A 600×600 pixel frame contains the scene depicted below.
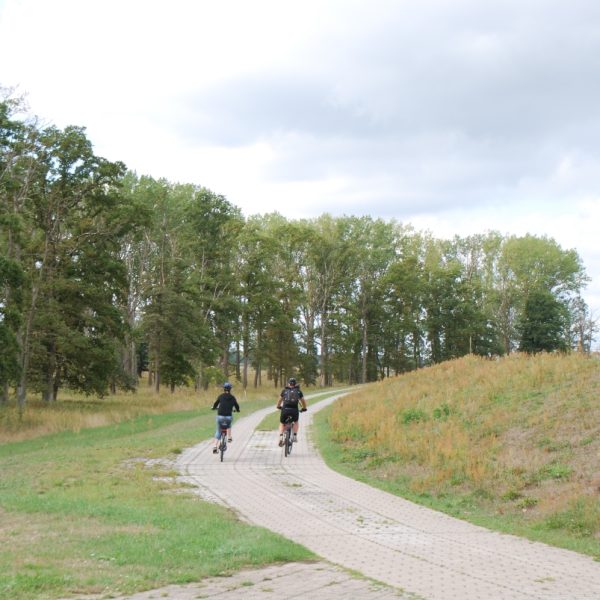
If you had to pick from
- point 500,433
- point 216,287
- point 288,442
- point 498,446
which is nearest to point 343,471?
point 288,442

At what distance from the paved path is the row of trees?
48.6 feet

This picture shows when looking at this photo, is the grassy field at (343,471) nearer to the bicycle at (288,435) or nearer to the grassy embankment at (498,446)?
the grassy embankment at (498,446)

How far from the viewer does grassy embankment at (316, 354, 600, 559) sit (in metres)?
11.1

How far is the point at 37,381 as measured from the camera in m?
37.1

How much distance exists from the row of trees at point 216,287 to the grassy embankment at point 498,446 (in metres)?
5.46

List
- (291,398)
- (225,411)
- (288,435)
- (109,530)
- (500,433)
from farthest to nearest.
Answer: (291,398) → (288,435) → (225,411) → (500,433) → (109,530)

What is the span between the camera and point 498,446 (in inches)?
599

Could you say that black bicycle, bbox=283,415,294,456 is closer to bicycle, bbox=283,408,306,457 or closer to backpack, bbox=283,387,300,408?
bicycle, bbox=283,408,306,457

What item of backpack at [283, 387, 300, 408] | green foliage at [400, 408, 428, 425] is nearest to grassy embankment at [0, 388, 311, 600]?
backpack at [283, 387, 300, 408]

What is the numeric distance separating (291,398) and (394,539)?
32.0 ft

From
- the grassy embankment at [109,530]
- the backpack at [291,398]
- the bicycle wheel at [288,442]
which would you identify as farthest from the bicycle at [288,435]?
the grassy embankment at [109,530]

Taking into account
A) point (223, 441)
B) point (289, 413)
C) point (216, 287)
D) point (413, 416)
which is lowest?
point (223, 441)

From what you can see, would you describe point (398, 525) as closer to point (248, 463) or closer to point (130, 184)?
point (248, 463)

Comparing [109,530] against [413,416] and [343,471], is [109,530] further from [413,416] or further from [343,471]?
[413,416]
